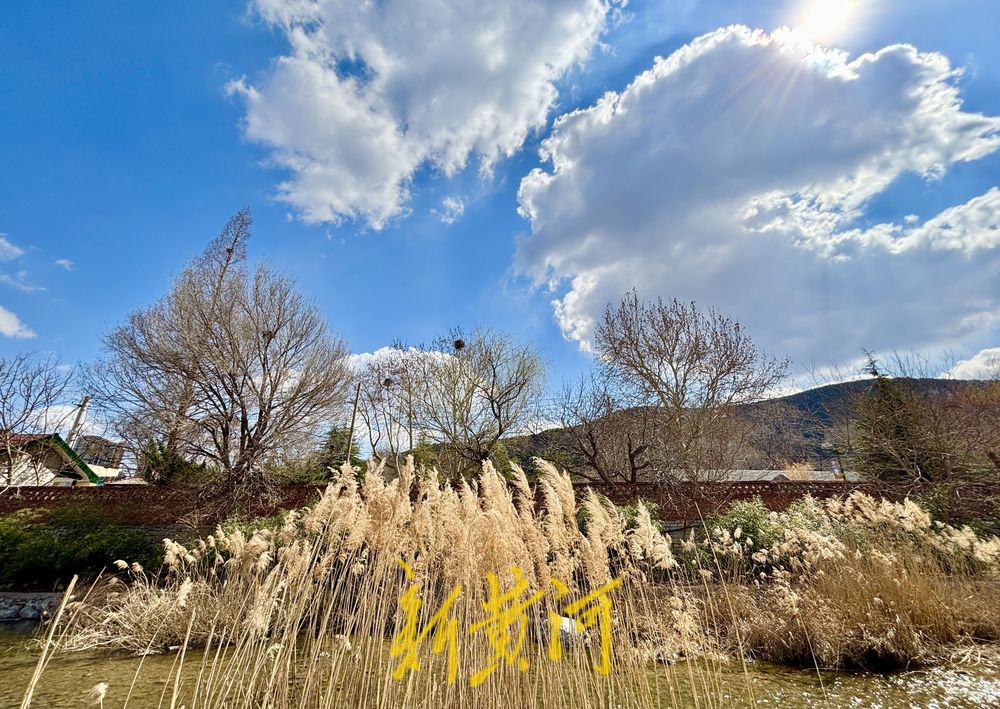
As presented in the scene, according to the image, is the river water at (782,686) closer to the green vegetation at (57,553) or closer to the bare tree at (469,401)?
the green vegetation at (57,553)

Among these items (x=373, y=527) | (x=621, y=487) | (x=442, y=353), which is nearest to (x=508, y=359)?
(x=442, y=353)

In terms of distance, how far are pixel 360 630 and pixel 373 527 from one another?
0.61m

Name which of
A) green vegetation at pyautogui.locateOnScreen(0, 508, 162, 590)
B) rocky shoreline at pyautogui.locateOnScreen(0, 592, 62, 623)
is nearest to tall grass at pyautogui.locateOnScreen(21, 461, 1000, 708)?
rocky shoreline at pyautogui.locateOnScreen(0, 592, 62, 623)

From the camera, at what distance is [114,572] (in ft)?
26.0

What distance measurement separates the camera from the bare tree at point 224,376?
10.7m

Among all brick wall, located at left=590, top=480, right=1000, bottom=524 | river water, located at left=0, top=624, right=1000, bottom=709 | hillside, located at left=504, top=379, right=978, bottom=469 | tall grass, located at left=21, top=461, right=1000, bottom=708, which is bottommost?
river water, located at left=0, top=624, right=1000, bottom=709

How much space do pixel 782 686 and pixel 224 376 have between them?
11748mm

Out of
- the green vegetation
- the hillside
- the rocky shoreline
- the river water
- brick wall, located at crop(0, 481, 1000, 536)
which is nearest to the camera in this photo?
the river water

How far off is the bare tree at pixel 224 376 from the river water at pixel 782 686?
19.6 ft

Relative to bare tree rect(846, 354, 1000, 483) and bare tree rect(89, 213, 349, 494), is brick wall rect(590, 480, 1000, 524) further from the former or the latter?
bare tree rect(89, 213, 349, 494)

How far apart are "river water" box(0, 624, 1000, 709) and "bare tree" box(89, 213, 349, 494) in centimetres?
598

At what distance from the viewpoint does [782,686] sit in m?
3.67

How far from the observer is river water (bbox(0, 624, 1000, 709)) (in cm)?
329

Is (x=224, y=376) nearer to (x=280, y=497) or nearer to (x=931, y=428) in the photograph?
(x=280, y=497)
